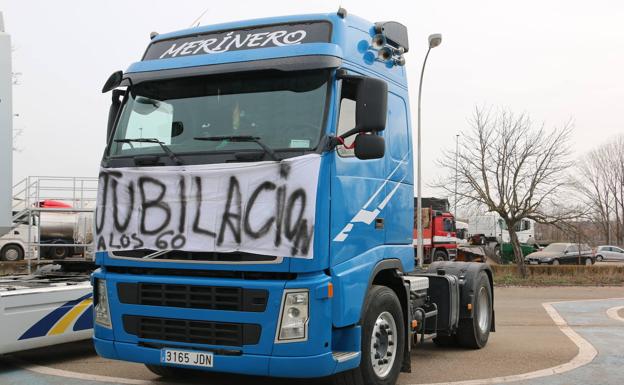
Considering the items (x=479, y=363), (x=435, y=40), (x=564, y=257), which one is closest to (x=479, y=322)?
(x=479, y=363)

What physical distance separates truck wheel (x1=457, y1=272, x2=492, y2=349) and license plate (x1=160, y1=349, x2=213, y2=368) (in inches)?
172

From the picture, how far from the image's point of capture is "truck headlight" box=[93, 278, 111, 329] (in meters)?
5.69

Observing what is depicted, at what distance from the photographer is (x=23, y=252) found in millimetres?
24703

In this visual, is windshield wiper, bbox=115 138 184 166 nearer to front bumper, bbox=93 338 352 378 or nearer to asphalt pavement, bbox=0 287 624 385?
front bumper, bbox=93 338 352 378

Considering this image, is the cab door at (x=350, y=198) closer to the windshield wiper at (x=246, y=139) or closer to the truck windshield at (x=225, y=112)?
the truck windshield at (x=225, y=112)

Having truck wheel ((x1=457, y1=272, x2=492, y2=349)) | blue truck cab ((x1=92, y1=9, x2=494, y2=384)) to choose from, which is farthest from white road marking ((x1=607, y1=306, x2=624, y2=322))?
blue truck cab ((x1=92, y1=9, x2=494, y2=384))

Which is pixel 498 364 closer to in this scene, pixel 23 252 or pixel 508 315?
pixel 508 315

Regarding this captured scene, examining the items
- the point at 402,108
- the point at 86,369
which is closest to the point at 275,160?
the point at 402,108

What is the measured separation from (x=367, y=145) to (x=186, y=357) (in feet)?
7.26

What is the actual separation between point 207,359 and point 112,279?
1.15m

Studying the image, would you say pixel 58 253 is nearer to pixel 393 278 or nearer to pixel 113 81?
pixel 113 81

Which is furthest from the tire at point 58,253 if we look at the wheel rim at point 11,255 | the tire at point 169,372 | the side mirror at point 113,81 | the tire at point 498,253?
the tire at point 498,253

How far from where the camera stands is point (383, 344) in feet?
19.7

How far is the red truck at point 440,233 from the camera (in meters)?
32.4
